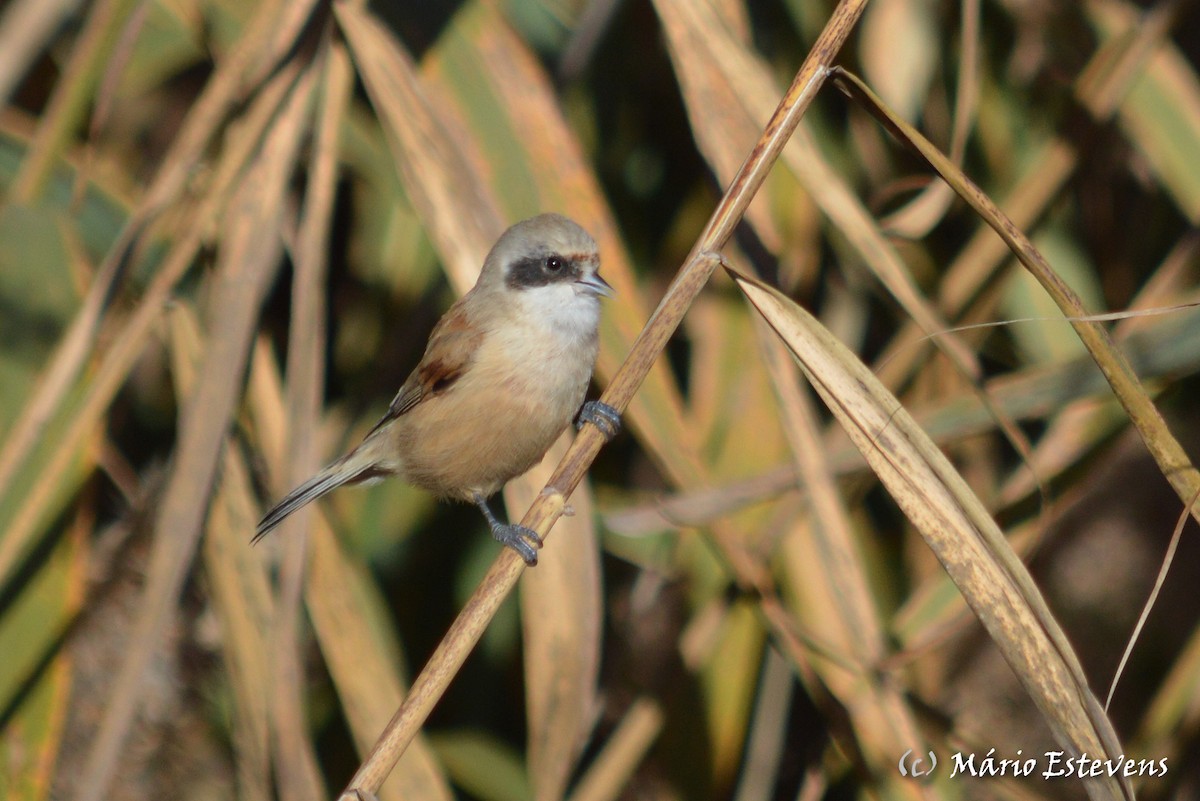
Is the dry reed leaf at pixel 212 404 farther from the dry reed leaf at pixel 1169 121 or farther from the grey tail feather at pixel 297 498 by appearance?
the dry reed leaf at pixel 1169 121

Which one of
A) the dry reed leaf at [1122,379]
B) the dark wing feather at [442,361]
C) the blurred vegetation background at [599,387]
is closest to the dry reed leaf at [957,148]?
the blurred vegetation background at [599,387]

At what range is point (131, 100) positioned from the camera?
338cm

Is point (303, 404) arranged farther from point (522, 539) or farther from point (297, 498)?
point (522, 539)

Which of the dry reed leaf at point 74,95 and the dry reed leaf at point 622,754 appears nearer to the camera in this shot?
the dry reed leaf at point 74,95

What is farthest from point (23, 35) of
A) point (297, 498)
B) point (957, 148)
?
point (957, 148)

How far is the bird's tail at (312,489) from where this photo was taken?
2.22 metres

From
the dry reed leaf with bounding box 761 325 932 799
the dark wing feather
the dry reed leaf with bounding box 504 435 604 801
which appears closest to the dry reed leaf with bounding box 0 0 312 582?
the dark wing feather

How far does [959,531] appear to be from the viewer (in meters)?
1.37

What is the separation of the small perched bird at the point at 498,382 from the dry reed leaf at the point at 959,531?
0.69 m

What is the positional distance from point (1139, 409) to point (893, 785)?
1.14 m

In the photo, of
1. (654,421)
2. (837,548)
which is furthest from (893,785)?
(654,421)

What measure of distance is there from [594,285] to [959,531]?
113 centimetres

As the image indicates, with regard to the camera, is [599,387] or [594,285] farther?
[599,387]

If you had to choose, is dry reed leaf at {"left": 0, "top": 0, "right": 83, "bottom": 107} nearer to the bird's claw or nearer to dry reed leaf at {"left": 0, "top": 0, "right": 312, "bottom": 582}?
dry reed leaf at {"left": 0, "top": 0, "right": 312, "bottom": 582}
